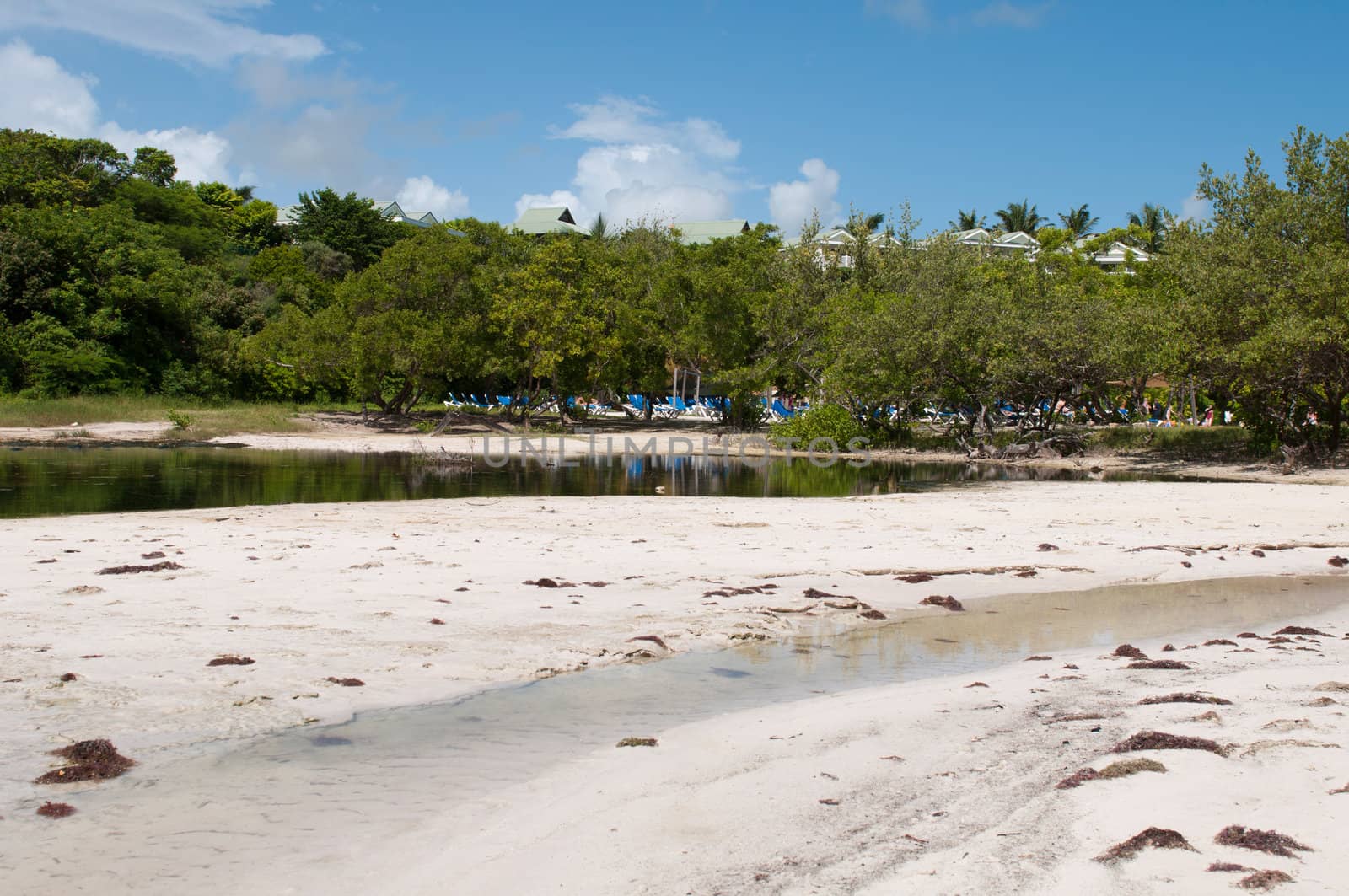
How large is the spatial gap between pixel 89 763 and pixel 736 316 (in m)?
40.4

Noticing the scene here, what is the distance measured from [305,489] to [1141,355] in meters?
24.9

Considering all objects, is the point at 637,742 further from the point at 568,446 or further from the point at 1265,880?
the point at 568,446

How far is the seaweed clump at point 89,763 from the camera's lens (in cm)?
555

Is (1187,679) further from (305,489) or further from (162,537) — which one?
(305,489)

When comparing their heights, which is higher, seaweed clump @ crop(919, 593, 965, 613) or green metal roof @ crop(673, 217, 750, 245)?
green metal roof @ crop(673, 217, 750, 245)

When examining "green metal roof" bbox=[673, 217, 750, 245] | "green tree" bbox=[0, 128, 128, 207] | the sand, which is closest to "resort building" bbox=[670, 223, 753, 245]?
"green metal roof" bbox=[673, 217, 750, 245]

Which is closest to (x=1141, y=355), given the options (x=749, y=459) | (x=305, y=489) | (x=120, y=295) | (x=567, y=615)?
(x=749, y=459)

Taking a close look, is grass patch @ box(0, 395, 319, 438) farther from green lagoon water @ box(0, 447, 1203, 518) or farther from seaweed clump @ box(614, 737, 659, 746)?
seaweed clump @ box(614, 737, 659, 746)

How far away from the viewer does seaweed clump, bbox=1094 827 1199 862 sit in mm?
4414

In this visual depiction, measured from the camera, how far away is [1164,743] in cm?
588

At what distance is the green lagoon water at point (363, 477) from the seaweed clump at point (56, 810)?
42.9 ft

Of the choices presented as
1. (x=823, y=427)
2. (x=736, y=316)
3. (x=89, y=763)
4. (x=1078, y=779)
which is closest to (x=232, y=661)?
(x=89, y=763)

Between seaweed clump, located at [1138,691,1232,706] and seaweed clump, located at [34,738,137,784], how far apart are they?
6.46m

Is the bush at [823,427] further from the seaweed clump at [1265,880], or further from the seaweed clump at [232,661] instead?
the seaweed clump at [1265,880]
